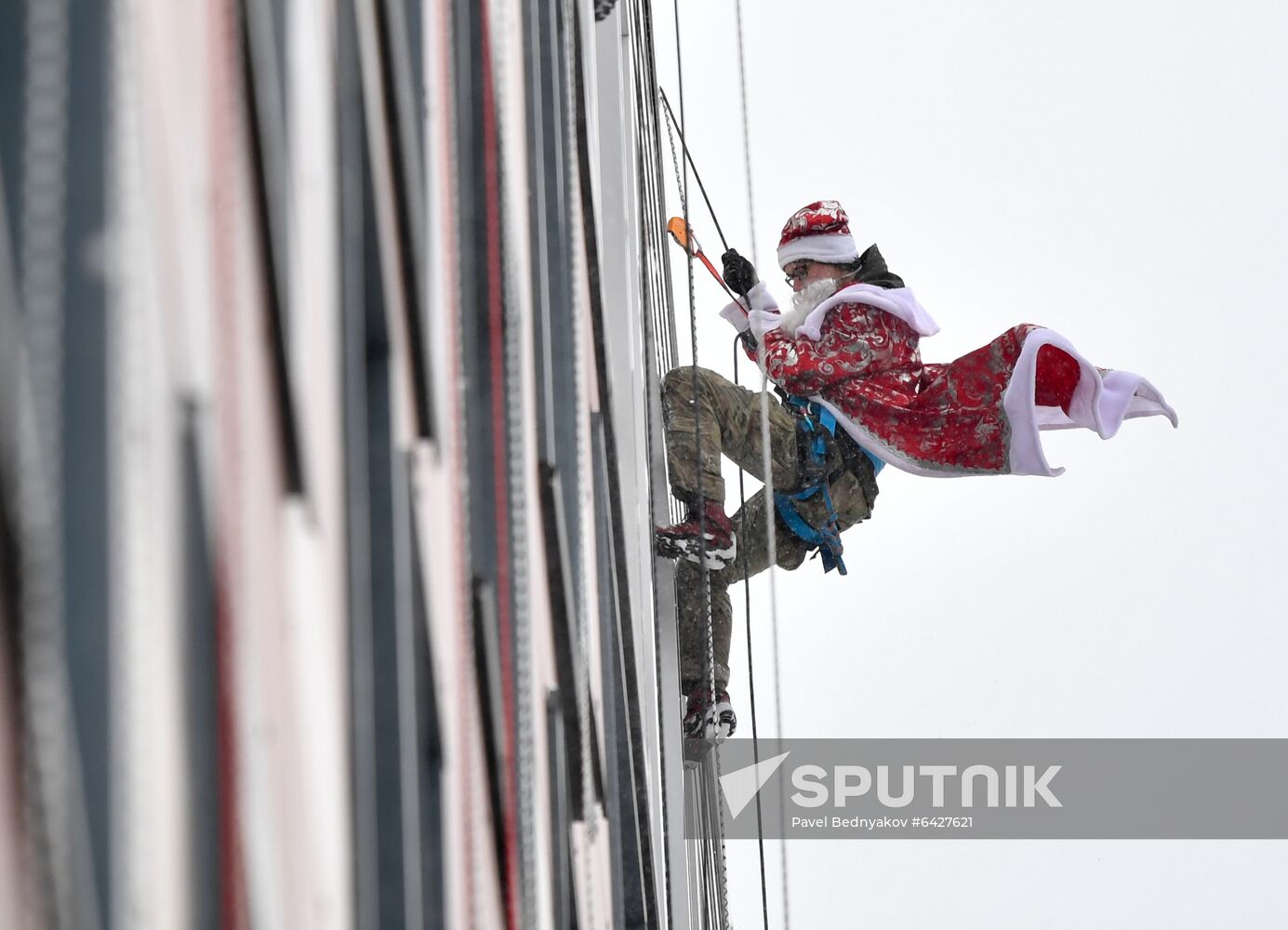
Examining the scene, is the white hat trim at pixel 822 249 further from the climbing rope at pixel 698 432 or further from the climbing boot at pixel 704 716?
the climbing boot at pixel 704 716

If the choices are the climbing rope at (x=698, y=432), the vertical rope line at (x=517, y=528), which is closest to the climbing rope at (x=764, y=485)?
the climbing rope at (x=698, y=432)

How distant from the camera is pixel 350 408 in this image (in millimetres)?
1242

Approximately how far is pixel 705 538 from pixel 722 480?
6.4 inches

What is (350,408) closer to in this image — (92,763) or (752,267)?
(92,763)

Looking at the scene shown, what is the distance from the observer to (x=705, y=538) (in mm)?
5141

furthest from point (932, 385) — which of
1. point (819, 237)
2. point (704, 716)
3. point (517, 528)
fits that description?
point (517, 528)

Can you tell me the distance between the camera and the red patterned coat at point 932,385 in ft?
16.8

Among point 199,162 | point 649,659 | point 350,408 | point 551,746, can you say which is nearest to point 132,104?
point 199,162

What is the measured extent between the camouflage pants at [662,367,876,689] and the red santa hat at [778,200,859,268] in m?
0.43

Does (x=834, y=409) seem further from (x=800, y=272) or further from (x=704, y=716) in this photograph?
(x=704, y=716)

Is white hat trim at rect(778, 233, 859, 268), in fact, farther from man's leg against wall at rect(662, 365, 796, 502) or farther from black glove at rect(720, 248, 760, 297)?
man's leg against wall at rect(662, 365, 796, 502)

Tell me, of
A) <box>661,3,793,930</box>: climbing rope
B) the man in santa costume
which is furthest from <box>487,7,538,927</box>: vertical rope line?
the man in santa costume

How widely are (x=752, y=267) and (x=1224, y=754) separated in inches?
336

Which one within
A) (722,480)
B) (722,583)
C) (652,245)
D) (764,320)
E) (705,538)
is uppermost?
(652,245)
